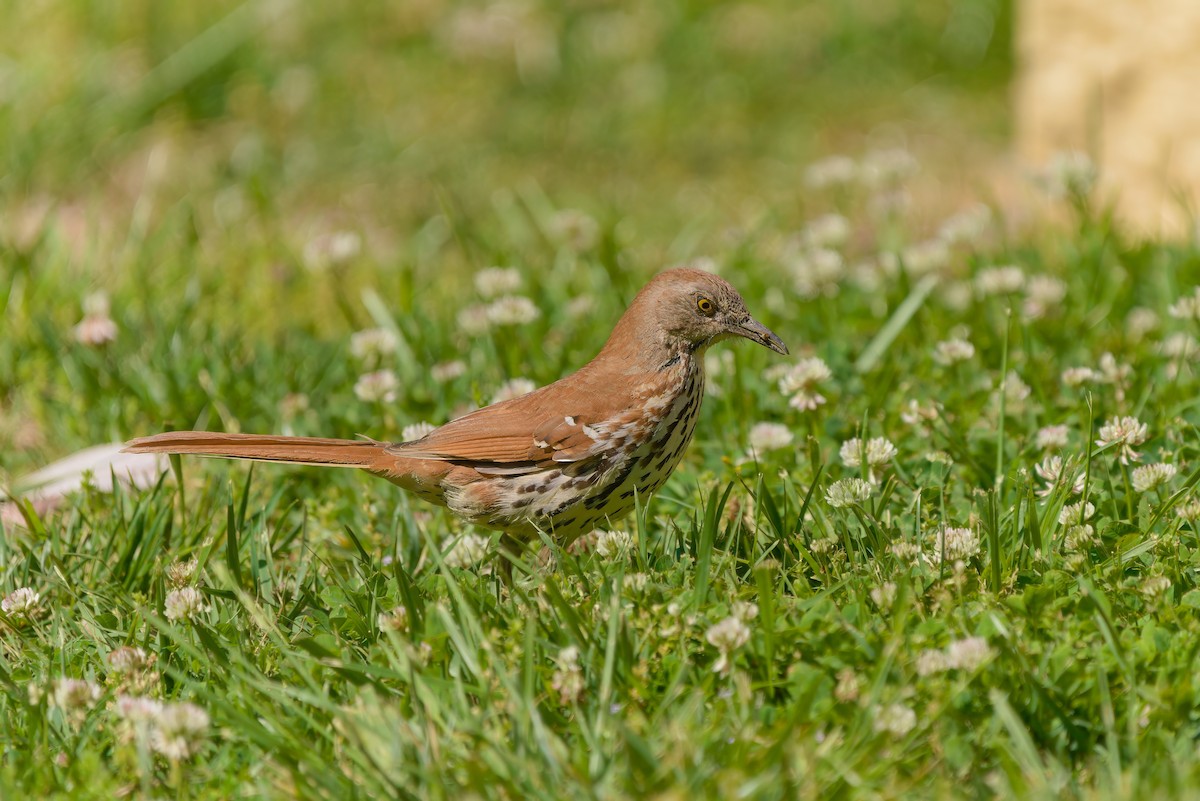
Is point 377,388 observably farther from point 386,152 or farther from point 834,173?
point 386,152

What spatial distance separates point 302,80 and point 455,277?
2471 millimetres

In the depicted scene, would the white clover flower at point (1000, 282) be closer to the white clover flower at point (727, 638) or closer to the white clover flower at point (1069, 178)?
the white clover flower at point (1069, 178)

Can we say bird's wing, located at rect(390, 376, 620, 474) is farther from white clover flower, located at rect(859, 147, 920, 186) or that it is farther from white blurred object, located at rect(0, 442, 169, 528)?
white clover flower, located at rect(859, 147, 920, 186)

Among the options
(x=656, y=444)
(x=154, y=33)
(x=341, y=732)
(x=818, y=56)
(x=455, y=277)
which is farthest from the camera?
(x=818, y=56)

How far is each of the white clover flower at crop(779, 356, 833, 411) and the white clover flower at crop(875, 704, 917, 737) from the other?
162cm

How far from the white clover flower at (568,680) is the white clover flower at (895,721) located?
24.9 inches

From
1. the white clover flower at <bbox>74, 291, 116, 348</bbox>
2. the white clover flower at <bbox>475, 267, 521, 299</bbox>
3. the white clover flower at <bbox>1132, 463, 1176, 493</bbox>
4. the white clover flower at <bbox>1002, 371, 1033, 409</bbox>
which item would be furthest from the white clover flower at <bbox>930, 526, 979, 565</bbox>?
the white clover flower at <bbox>74, 291, 116, 348</bbox>

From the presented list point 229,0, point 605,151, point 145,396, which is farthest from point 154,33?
point 145,396

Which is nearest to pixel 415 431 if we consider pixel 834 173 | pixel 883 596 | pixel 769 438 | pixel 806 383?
pixel 769 438

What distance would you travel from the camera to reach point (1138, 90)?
7062mm

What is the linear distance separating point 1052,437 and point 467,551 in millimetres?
1725

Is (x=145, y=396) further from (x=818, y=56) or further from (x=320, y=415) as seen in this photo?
(x=818, y=56)

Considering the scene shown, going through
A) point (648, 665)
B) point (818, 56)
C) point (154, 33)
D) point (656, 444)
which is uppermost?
point (154, 33)

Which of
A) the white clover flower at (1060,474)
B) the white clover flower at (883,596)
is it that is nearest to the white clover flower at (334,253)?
the white clover flower at (1060,474)
